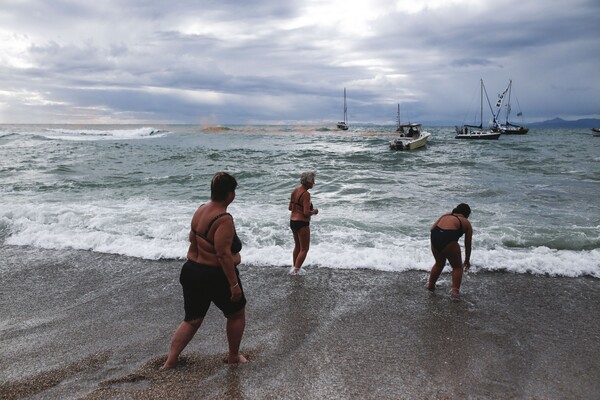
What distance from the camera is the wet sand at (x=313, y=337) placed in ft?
11.9

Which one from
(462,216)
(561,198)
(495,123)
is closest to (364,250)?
(462,216)

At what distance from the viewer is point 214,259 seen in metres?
3.38

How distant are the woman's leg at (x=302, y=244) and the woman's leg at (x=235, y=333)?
2906 mm

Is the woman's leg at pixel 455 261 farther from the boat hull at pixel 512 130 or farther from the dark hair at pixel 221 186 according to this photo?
the boat hull at pixel 512 130

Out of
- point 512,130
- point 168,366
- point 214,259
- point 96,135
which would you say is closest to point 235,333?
point 168,366

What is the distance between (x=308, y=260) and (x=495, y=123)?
283 feet

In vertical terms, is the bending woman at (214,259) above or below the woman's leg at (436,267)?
above

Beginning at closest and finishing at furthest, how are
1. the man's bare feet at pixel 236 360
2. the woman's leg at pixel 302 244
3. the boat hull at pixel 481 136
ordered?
the man's bare feet at pixel 236 360
the woman's leg at pixel 302 244
the boat hull at pixel 481 136

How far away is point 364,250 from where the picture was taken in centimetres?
775

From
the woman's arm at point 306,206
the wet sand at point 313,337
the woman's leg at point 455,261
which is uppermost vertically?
the woman's arm at point 306,206

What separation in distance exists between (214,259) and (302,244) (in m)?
3.47

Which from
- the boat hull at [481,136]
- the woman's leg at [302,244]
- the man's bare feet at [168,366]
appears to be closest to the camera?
the man's bare feet at [168,366]

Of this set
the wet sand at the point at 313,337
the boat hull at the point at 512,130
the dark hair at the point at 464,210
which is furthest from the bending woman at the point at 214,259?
the boat hull at the point at 512,130

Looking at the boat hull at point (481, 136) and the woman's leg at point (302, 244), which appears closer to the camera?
the woman's leg at point (302, 244)
